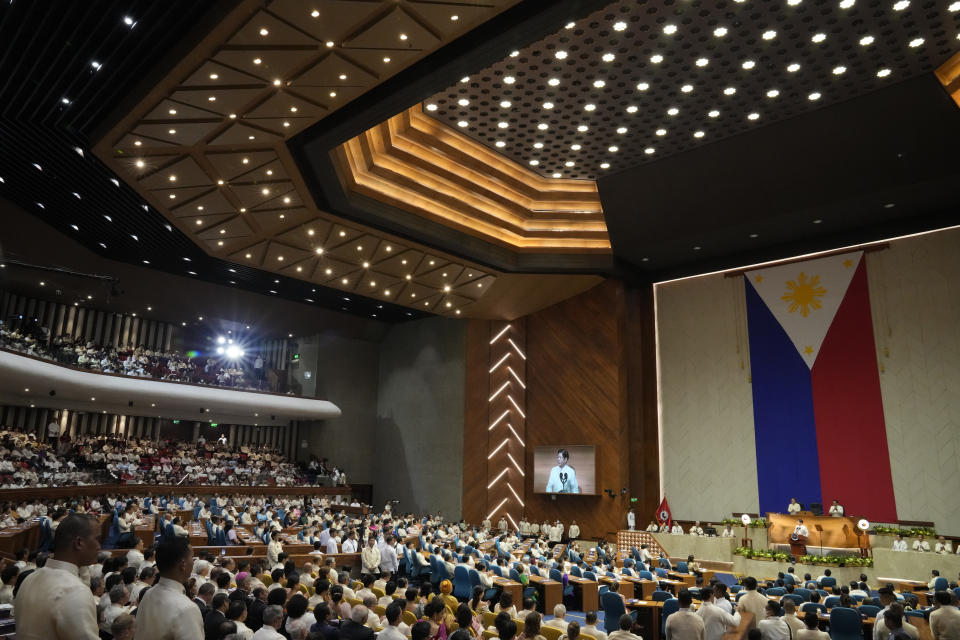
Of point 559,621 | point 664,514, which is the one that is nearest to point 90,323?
point 664,514

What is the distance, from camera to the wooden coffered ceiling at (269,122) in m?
10.1

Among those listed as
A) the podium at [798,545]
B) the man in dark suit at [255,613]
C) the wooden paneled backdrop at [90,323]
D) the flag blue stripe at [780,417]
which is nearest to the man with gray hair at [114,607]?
the man in dark suit at [255,613]

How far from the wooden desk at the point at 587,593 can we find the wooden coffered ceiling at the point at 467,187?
10727mm

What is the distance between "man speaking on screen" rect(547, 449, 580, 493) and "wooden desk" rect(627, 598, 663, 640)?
1253 centimetres

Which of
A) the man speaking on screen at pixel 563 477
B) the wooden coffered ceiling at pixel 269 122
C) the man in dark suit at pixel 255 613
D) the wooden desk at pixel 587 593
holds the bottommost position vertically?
the wooden desk at pixel 587 593

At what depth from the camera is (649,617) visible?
33.2ft

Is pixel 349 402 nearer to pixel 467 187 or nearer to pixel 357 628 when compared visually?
pixel 467 187

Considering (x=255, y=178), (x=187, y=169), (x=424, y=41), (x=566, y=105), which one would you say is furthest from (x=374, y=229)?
(x=424, y=41)

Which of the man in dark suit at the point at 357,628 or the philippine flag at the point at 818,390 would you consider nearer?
the man in dark suit at the point at 357,628

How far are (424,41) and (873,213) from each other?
569 inches

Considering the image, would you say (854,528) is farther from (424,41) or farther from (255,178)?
(255,178)

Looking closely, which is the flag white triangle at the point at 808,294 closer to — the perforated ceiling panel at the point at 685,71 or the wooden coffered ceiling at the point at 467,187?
the wooden coffered ceiling at the point at 467,187

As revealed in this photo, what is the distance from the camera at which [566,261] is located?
21.7 meters

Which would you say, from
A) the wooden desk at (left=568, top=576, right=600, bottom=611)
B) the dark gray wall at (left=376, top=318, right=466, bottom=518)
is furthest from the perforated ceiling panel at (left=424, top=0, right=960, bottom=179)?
the dark gray wall at (left=376, top=318, right=466, bottom=518)
